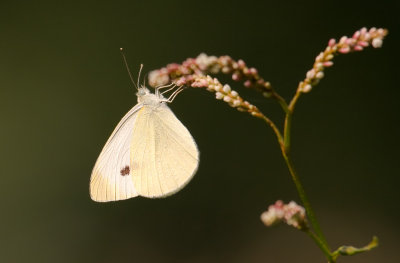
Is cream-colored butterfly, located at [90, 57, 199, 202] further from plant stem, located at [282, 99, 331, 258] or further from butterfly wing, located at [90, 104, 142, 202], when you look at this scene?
plant stem, located at [282, 99, 331, 258]

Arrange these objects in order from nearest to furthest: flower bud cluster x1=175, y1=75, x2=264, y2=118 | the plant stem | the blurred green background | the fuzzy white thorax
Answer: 1. the plant stem
2. flower bud cluster x1=175, y1=75, x2=264, y2=118
3. the fuzzy white thorax
4. the blurred green background

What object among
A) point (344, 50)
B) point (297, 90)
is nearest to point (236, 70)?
point (297, 90)

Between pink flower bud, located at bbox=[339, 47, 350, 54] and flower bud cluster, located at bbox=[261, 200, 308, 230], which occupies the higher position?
pink flower bud, located at bbox=[339, 47, 350, 54]

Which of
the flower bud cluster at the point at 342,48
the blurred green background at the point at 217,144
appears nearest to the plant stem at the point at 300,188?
the flower bud cluster at the point at 342,48

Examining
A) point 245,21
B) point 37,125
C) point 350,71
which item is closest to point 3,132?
point 37,125

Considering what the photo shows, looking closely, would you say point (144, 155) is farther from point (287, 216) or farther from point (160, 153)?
point (287, 216)

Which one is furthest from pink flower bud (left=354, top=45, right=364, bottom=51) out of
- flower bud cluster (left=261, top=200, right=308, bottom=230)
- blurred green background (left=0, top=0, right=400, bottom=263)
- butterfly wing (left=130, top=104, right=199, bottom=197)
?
blurred green background (left=0, top=0, right=400, bottom=263)

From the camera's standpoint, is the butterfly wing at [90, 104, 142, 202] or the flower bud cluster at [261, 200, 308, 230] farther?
the butterfly wing at [90, 104, 142, 202]

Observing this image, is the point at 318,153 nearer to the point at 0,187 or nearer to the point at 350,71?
the point at 350,71
